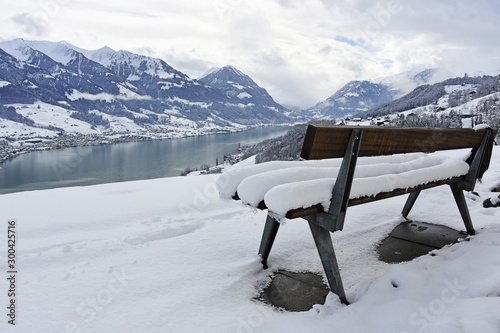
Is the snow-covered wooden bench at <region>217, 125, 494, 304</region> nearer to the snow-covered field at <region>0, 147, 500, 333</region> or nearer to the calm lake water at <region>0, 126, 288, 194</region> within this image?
the snow-covered field at <region>0, 147, 500, 333</region>

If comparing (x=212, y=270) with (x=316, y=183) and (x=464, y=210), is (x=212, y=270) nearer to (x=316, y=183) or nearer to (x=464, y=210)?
(x=316, y=183)

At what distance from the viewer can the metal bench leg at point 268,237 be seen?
349 centimetres

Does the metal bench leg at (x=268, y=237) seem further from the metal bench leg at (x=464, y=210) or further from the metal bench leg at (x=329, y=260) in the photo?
the metal bench leg at (x=464, y=210)

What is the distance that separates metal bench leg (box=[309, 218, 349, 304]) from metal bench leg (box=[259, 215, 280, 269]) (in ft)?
2.65

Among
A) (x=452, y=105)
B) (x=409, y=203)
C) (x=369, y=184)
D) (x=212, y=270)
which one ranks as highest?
(x=452, y=105)

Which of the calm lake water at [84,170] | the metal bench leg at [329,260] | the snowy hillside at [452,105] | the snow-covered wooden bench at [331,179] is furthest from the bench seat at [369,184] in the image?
the calm lake water at [84,170]

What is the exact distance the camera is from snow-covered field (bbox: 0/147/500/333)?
2402 mm

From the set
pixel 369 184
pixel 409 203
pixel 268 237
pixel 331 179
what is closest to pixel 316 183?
pixel 331 179

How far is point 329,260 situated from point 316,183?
0.68 meters

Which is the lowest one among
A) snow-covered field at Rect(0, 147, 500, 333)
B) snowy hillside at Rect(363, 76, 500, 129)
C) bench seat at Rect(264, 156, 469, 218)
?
snow-covered field at Rect(0, 147, 500, 333)

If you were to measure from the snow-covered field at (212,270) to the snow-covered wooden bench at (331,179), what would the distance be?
45 cm

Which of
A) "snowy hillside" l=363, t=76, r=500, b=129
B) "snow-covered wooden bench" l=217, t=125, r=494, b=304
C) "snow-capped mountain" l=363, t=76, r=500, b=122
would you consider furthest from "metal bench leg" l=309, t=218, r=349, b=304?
"snow-capped mountain" l=363, t=76, r=500, b=122

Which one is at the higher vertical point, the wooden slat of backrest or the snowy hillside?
the snowy hillside

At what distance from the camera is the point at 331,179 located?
2.60 m
